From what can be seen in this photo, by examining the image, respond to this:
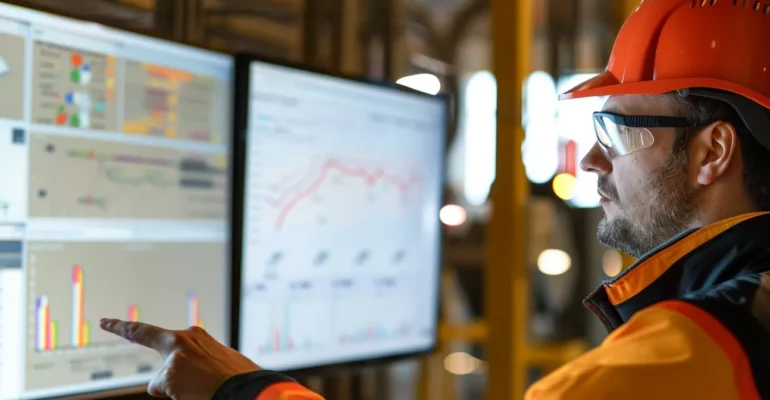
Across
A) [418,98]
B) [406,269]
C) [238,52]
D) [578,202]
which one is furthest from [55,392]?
[578,202]

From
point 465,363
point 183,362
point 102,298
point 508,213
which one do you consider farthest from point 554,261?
point 183,362

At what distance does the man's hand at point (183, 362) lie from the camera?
1.29m

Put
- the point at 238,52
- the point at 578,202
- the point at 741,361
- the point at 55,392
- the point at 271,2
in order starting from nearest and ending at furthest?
the point at 741,361
the point at 55,392
the point at 238,52
the point at 271,2
the point at 578,202

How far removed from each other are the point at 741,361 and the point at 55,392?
42.7 inches

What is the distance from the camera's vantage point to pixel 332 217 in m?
2.19

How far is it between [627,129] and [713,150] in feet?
0.46

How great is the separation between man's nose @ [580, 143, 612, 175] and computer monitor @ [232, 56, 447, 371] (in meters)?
0.69

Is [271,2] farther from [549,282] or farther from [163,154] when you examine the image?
[549,282]

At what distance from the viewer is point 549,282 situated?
5023 millimetres

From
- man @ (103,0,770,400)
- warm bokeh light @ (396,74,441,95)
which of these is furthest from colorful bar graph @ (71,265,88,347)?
warm bokeh light @ (396,74,441,95)

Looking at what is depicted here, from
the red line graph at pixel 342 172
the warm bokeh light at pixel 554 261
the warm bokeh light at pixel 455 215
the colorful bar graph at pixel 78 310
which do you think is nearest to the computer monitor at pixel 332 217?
the red line graph at pixel 342 172

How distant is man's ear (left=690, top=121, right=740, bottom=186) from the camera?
1483mm

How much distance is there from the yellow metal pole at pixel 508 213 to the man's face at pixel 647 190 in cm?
140

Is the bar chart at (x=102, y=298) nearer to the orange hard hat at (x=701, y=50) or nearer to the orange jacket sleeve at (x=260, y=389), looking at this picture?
the orange jacket sleeve at (x=260, y=389)
